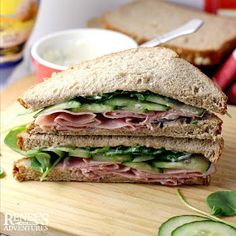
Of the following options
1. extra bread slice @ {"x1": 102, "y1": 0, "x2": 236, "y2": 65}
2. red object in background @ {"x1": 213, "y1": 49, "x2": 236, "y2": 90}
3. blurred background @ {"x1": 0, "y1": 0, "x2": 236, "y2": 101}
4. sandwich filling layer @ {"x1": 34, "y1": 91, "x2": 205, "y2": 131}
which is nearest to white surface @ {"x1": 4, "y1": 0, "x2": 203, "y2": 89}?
blurred background @ {"x1": 0, "y1": 0, "x2": 236, "y2": 101}

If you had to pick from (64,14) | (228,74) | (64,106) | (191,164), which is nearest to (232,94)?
(228,74)

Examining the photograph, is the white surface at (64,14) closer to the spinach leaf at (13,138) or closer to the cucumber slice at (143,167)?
the spinach leaf at (13,138)

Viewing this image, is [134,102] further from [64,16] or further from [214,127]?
[64,16]

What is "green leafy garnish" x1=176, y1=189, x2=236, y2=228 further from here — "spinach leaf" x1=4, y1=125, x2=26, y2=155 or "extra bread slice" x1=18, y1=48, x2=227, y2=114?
"spinach leaf" x1=4, y1=125, x2=26, y2=155

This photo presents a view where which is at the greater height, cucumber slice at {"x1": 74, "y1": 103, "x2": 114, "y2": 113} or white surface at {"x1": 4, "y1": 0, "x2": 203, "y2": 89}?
cucumber slice at {"x1": 74, "y1": 103, "x2": 114, "y2": 113}

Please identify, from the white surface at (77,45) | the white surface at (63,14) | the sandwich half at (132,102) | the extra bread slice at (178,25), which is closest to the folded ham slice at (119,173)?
the sandwich half at (132,102)

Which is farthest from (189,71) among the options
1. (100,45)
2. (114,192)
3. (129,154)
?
(100,45)

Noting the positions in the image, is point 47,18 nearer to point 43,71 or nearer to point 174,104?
point 43,71
